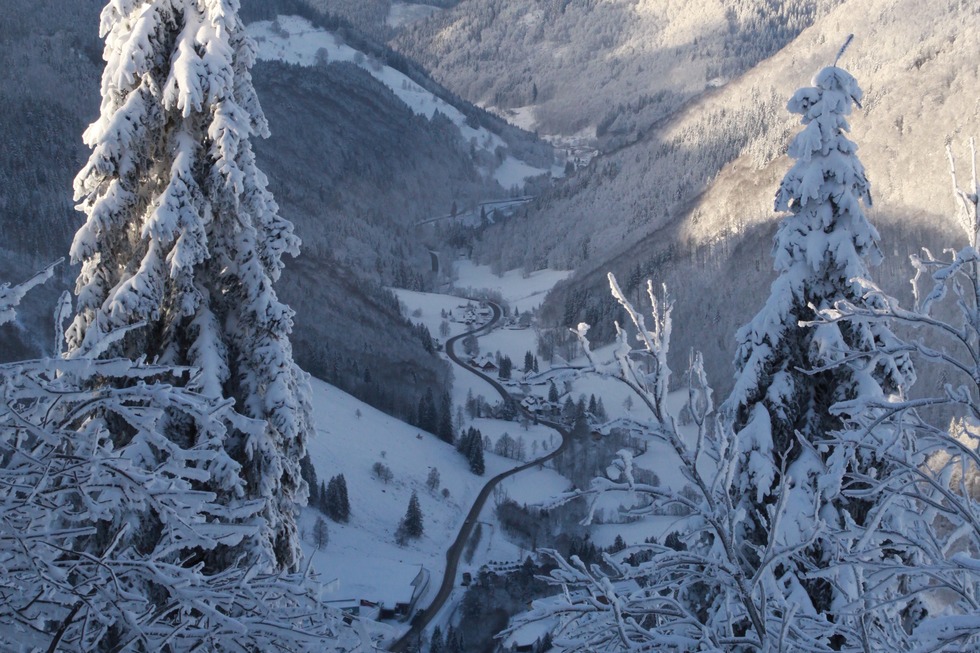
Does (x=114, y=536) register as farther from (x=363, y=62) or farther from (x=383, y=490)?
(x=363, y=62)

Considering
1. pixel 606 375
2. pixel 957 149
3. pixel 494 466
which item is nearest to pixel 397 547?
pixel 494 466

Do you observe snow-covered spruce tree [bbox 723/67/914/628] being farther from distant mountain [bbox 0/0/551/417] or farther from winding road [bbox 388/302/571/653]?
distant mountain [bbox 0/0/551/417]

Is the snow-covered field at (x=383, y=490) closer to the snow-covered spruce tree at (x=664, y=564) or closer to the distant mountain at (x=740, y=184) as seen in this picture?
the distant mountain at (x=740, y=184)

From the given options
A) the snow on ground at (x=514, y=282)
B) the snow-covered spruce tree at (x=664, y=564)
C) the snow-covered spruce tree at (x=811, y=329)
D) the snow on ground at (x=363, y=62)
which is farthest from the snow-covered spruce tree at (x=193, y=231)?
the snow on ground at (x=363, y=62)

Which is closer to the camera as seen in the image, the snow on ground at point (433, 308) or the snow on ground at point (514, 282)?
the snow on ground at point (433, 308)

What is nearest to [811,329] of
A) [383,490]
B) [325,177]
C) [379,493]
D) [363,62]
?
[379,493]
